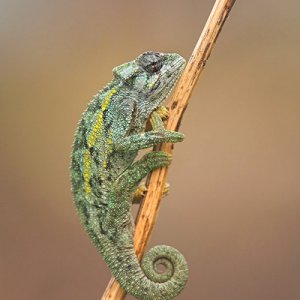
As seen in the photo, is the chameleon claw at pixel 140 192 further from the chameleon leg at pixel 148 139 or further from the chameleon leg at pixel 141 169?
the chameleon leg at pixel 148 139

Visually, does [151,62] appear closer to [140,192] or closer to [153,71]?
[153,71]


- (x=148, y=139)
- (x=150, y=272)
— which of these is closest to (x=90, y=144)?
(x=148, y=139)

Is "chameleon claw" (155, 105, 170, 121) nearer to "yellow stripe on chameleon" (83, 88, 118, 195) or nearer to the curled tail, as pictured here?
"yellow stripe on chameleon" (83, 88, 118, 195)

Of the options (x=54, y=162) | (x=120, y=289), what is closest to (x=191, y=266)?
(x=54, y=162)

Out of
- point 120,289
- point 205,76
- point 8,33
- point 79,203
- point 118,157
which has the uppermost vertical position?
point 205,76

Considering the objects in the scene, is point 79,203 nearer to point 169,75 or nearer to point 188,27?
point 169,75

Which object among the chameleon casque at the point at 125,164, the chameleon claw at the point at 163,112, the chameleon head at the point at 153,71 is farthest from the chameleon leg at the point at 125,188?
the chameleon head at the point at 153,71

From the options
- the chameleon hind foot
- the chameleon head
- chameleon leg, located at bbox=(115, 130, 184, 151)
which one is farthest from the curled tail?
the chameleon head

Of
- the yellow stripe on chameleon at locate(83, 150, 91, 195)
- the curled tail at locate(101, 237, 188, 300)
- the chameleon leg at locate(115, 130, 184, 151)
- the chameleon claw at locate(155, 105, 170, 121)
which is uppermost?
the chameleon claw at locate(155, 105, 170, 121)
